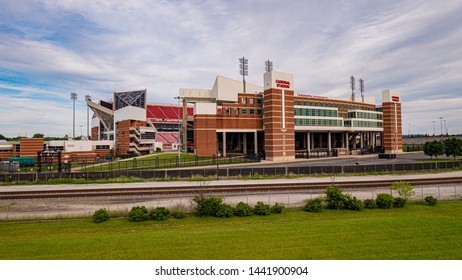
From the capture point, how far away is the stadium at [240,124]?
224ft

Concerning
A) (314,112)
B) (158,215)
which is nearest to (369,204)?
(158,215)

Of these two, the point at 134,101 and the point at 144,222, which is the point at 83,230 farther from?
the point at 134,101

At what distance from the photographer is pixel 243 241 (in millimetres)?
12844

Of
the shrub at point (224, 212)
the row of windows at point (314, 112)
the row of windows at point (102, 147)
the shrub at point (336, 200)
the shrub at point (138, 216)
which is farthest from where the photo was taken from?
the row of windows at point (102, 147)

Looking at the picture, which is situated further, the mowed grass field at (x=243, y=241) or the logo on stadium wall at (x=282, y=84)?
the logo on stadium wall at (x=282, y=84)

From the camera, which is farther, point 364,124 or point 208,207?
point 364,124

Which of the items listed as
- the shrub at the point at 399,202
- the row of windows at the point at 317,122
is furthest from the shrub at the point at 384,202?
the row of windows at the point at 317,122

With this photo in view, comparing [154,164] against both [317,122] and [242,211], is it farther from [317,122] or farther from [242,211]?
[317,122]

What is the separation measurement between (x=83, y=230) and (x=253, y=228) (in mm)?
10686

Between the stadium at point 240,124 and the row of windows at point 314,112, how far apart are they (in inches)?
11.4

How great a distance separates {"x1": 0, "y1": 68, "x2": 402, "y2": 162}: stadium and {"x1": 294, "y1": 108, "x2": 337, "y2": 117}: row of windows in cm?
29

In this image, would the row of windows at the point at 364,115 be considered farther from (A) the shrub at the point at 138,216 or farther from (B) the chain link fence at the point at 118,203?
(A) the shrub at the point at 138,216

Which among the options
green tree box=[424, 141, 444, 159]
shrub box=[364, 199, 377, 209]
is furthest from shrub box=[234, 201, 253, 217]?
green tree box=[424, 141, 444, 159]

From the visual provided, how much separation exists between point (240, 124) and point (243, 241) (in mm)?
60492
